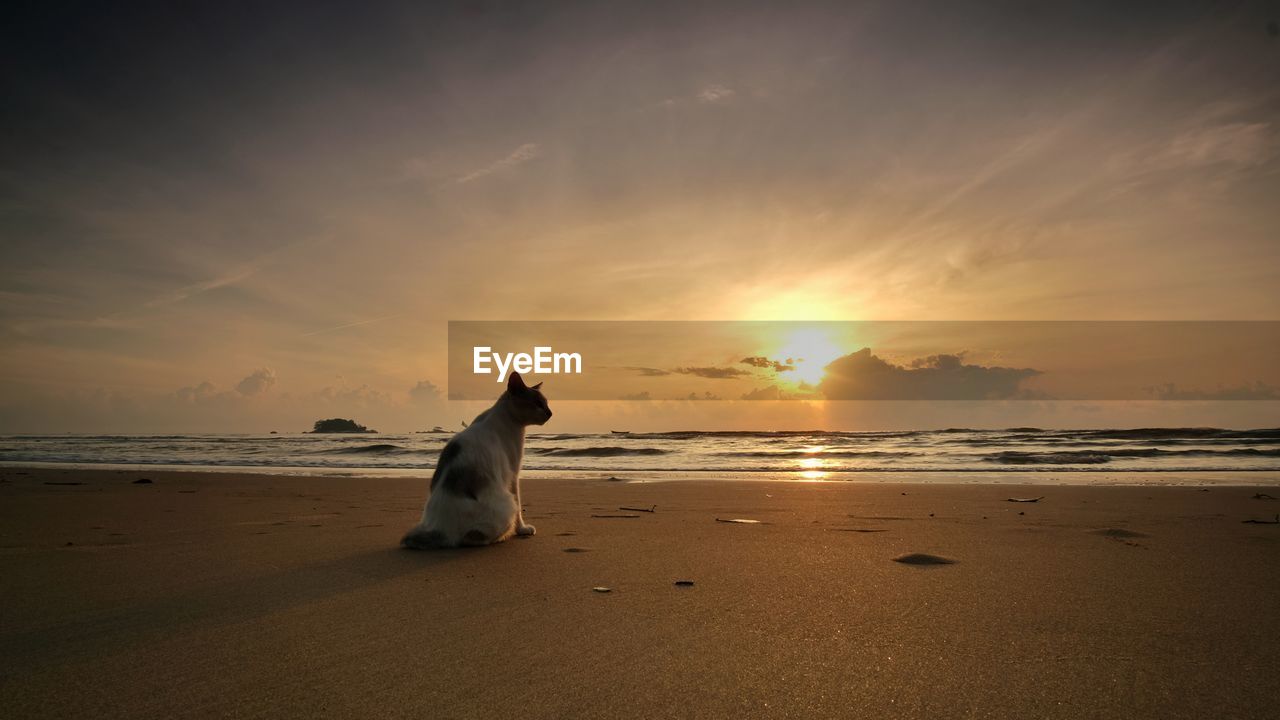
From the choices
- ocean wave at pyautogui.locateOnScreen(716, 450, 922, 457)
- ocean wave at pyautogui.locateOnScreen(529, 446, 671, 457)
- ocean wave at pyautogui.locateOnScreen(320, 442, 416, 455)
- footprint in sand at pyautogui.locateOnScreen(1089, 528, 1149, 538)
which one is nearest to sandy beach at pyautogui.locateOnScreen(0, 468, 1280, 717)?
footprint in sand at pyautogui.locateOnScreen(1089, 528, 1149, 538)

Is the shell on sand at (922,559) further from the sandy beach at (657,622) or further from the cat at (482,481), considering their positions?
the cat at (482,481)

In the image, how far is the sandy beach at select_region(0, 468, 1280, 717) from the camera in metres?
1.94

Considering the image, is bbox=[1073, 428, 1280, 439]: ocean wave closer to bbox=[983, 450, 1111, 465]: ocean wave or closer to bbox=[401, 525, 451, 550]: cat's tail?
bbox=[983, 450, 1111, 465]: ocean wave

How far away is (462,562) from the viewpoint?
420cm

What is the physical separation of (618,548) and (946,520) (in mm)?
3231

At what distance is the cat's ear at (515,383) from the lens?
548 cm

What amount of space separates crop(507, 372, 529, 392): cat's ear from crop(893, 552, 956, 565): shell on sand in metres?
3.12

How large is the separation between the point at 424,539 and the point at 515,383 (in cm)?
144

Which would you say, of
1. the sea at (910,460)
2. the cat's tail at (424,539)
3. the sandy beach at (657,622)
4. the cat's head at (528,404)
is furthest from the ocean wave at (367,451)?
the cat's tail at (424,539)

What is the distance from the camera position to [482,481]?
198 inches

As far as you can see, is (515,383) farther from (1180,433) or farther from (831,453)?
(1180,433)

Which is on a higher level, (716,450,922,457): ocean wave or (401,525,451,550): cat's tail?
(401,525,451,550): cat's tail

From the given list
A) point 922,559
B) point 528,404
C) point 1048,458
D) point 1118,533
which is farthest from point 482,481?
point 1048,458

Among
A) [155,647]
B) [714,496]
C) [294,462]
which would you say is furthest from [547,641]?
[294,462]
